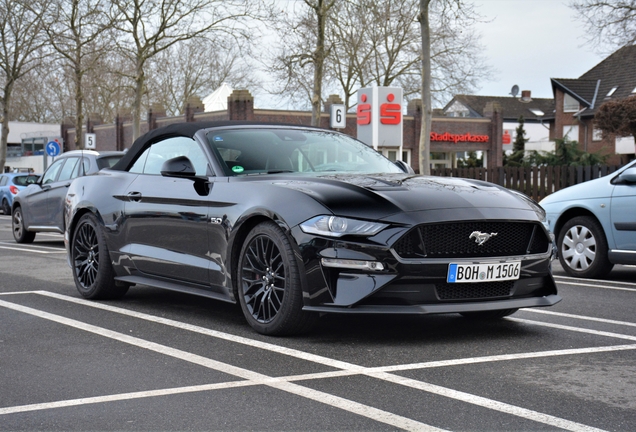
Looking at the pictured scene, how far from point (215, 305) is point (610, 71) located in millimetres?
63946

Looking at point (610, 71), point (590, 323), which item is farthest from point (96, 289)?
point (610, 71)

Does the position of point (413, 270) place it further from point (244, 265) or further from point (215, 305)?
point (215, 305)

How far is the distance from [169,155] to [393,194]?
7.85ft

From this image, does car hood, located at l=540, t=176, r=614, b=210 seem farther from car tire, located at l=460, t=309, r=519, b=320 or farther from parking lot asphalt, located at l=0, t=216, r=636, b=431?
car tire, located at l=460, t=309, r=519, b=320

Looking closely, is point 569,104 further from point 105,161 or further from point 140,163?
point 140,163

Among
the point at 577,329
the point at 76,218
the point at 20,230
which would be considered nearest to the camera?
the point at 577,329

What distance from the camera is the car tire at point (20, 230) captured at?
669 inches

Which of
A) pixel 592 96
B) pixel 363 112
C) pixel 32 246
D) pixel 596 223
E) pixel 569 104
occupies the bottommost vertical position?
pixel 32 246

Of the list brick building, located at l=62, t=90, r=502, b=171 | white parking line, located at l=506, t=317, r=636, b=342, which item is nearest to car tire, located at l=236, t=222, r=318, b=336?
white parking line, located at l=506, t=317, r=636, b=342

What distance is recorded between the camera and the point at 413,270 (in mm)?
5539

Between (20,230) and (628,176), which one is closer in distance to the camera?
(628,176)

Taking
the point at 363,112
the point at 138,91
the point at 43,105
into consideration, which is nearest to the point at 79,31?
the point at 138,91

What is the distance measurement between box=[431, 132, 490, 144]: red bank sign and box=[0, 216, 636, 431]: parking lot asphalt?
5258cm

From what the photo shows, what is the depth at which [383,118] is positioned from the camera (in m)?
23.7
